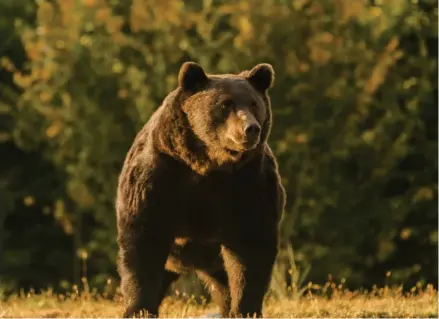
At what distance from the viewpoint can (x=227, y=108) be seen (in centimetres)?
675

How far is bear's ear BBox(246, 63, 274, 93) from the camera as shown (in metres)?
7.06

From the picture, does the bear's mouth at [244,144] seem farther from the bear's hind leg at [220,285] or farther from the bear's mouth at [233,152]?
the bear's hind leg at [220,285]

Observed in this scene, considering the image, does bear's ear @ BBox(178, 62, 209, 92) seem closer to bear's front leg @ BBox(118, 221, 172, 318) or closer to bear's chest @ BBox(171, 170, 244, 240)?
bear's chest @ BBox(171, 170, 244, 240)

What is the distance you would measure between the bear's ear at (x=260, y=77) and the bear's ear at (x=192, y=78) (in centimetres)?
32

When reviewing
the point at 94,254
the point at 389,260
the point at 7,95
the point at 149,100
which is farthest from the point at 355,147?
the point at 7,95

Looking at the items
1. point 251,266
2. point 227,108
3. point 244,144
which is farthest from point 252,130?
point 251,266

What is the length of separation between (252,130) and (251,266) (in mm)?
1045

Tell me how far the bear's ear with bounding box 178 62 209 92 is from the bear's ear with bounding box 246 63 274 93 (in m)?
0.32

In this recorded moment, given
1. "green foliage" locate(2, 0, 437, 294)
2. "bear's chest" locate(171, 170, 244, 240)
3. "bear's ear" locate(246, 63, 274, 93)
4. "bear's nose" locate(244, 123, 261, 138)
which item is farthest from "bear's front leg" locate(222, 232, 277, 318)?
"green foliage" locate(2, 0, 437, 294)

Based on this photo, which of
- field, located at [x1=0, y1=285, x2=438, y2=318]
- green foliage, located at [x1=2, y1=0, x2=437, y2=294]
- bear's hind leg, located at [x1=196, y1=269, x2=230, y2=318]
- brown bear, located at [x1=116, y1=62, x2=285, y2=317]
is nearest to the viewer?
brown bear, located at [x1=116, y1=62, x2=285, y2=317]

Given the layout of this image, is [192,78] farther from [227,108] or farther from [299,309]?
[299,309]

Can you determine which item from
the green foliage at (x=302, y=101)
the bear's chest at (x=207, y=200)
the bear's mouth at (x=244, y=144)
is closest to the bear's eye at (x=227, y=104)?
the bear's mouth at (x=244, y=144)

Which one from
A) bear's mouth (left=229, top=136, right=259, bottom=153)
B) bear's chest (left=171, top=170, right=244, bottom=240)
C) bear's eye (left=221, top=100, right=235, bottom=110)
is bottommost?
bear's chest (left=171, top=170, right=244, bottom=240)

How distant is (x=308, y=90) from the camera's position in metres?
16.6
